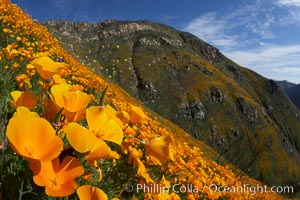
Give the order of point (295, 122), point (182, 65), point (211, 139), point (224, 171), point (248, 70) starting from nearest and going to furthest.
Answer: point (224, 171) → point (211, 139) → point (182, 65) → point (295, 122) → point (248, 70)

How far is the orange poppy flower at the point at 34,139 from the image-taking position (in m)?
1.40

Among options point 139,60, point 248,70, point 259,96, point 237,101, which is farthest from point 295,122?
point 139,60

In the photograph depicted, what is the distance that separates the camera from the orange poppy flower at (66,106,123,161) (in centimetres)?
148

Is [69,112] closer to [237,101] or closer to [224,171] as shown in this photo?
[224,171]

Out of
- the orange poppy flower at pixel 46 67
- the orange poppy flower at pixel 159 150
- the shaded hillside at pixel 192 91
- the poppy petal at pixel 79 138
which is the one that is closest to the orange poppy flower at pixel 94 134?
the poppy petal at pixel 79 138

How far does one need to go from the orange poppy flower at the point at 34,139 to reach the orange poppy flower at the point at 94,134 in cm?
7

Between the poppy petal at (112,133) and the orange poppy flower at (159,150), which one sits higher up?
the poppy petal at (112,133)

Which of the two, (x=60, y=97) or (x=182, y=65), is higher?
(x=182, y=65)

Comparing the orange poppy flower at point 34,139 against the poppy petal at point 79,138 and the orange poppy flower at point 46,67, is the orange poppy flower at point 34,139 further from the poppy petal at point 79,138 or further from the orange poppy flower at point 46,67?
the orange poppy flower at point 46,67

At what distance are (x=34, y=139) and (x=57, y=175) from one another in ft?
0.60

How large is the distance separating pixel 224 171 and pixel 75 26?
165095mm

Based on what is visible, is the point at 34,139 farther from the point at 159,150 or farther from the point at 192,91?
the point at 192,91

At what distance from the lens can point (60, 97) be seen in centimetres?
178

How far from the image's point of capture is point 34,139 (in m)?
1.44
